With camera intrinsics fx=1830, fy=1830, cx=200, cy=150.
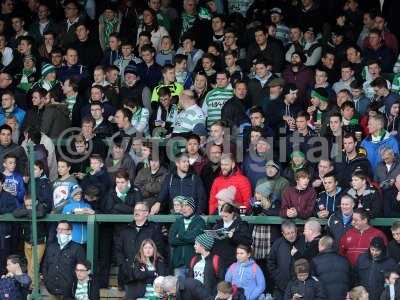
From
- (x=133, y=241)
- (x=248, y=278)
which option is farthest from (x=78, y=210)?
(x=248, y=278)

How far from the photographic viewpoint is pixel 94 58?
27.8m

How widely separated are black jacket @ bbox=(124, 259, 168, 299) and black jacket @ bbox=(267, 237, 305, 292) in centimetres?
132

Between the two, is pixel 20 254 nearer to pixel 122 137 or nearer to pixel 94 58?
pixel 122 137

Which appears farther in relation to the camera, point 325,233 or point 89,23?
point 89,23

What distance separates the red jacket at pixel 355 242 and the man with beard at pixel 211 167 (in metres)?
2.20

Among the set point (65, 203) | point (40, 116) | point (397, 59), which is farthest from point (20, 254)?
point (397, 59)

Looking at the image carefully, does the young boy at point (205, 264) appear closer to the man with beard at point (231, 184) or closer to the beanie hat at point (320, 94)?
the man with beard at point (231, 184)

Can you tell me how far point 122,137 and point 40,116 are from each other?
1.46 metres

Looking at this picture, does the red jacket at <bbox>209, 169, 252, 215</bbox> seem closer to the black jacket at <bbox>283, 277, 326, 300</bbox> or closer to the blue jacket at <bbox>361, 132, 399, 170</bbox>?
the blue jacket at <bbox>361, 132, 399, 170</bbox>

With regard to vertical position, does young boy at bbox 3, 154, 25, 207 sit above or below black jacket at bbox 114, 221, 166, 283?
above

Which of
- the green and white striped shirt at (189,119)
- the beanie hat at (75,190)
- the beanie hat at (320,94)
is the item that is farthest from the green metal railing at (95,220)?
the beanie hat at (320,94)

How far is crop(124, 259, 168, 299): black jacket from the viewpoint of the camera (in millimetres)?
22406

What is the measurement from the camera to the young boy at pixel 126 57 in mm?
27156

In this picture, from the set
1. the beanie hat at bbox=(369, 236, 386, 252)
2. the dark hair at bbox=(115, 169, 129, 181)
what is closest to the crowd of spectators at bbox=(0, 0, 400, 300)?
the beanie hat at bbox=(369, 236, 386, 252)
